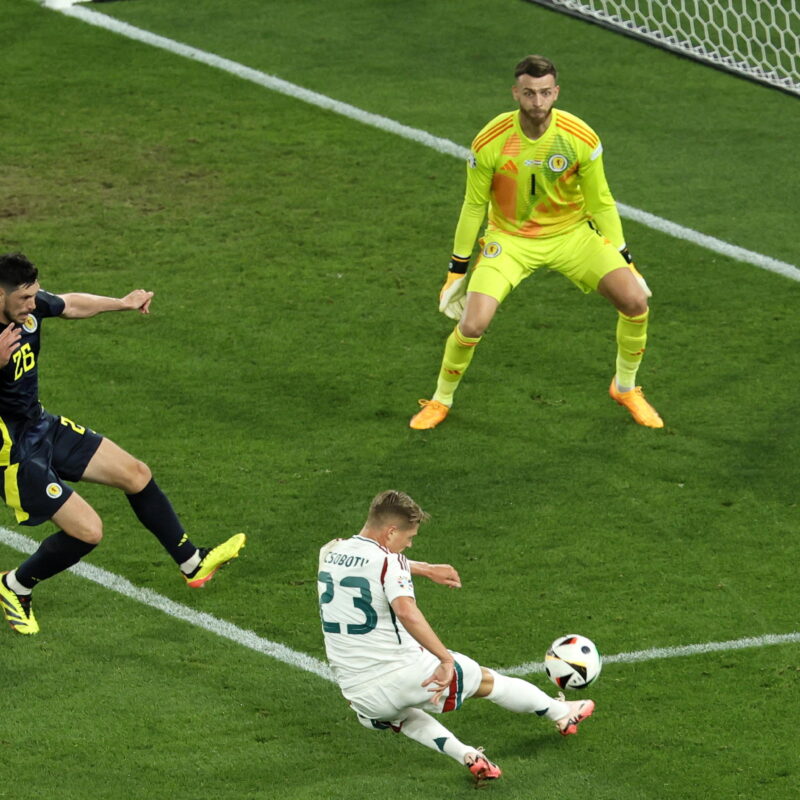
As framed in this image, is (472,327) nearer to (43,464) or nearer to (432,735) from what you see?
(43,464)

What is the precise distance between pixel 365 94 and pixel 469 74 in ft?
3.51

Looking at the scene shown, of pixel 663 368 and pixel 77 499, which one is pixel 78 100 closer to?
pixel 663 368

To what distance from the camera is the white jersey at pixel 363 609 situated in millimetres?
6758

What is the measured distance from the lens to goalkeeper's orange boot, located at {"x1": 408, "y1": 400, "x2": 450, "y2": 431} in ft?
33.7

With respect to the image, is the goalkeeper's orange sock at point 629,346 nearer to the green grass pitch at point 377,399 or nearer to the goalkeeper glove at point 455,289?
the green grass pitch at point 377,399

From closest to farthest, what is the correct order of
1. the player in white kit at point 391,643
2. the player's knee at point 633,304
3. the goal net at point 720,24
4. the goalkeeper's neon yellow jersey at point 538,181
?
the player in white kit at point 391,643 < the goalkeeper's neon yellow jersey at point 538,181 < the player's knee at point 633,304 < the goal net at point 720,24

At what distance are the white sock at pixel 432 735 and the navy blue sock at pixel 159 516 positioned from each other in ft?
6.26

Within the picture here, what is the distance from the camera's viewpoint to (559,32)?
54.1 ft

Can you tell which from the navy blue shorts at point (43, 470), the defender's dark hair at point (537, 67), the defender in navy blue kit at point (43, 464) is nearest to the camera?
the defender in navy blue kit at point (43, 464)

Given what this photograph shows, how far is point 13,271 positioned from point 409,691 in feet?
8.51

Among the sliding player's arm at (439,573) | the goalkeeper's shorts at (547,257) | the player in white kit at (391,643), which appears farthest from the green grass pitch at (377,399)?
the goalkeeper's shorts at (547,257)

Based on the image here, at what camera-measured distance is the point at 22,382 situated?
25.7ft

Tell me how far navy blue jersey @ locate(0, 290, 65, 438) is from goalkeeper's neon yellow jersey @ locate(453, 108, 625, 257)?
9.70ft

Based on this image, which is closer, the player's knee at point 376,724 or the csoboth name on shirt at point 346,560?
the csoboth name on shirt at point 346,560
